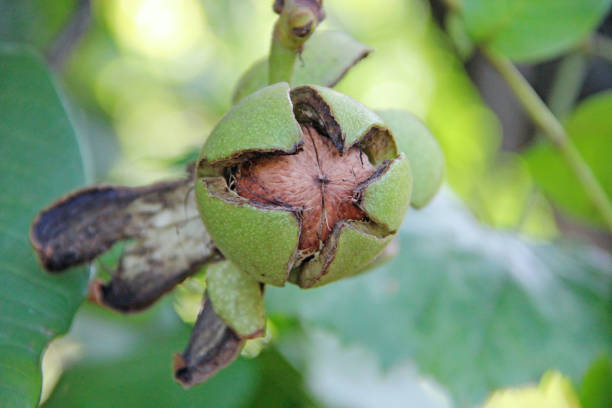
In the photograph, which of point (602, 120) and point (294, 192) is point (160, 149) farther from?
point (294, 192)

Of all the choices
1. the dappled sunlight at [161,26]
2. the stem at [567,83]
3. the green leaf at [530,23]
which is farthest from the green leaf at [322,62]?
the dappled sunlight at [161,26]

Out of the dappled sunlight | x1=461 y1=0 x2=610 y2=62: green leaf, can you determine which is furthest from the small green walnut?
the dappled sunlight

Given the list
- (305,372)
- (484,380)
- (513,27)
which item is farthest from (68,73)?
(484,380)

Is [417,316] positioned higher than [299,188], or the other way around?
[299,188]

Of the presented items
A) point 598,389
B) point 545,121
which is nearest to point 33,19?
point 545,121

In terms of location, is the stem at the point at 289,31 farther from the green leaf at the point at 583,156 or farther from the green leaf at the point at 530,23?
the green leaf at the point at 583,156

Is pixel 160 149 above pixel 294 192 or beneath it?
beneath

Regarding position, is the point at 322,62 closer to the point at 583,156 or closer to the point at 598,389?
the point at 583,156
